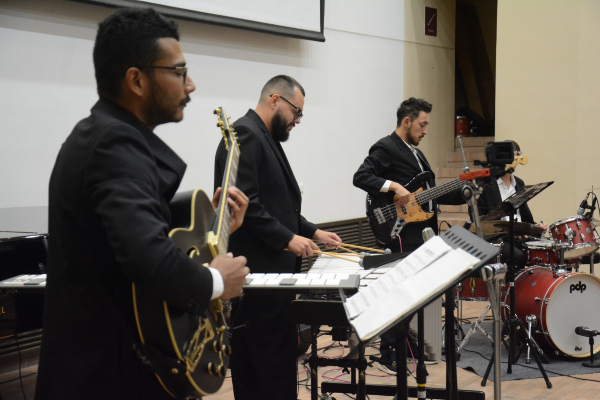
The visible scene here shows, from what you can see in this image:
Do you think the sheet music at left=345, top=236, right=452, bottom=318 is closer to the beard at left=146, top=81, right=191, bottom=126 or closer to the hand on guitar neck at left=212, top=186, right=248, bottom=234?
the hand on guitar neck at left=212, top=186, right=248, bottom=234

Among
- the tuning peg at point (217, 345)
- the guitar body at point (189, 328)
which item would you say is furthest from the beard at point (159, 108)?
the tuning peg at point (217, 345)

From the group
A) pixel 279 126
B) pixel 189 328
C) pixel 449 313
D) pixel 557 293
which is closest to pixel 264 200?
pixel 279 126

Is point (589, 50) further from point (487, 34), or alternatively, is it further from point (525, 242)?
Result: point (487, 34)

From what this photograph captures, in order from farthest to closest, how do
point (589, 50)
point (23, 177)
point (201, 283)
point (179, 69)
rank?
point (589, 50)
point (23, 177)
point (179, 69)
point (201, 283)

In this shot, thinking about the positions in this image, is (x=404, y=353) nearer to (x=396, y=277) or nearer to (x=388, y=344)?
(x=396, y=277)

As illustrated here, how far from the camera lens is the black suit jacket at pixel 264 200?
2570 mm

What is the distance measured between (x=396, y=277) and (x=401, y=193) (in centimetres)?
274

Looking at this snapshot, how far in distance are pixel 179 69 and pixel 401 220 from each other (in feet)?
10.1

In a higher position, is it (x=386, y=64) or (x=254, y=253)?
(x=386, y=64)

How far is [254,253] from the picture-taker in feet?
8.79

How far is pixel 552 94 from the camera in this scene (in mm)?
6879

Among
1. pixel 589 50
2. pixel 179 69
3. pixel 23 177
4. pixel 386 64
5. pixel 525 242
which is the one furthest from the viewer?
pixel 386 64

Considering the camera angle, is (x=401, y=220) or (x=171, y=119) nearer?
(x=171, y=119)

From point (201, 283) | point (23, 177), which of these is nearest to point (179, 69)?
point (201, 283)
